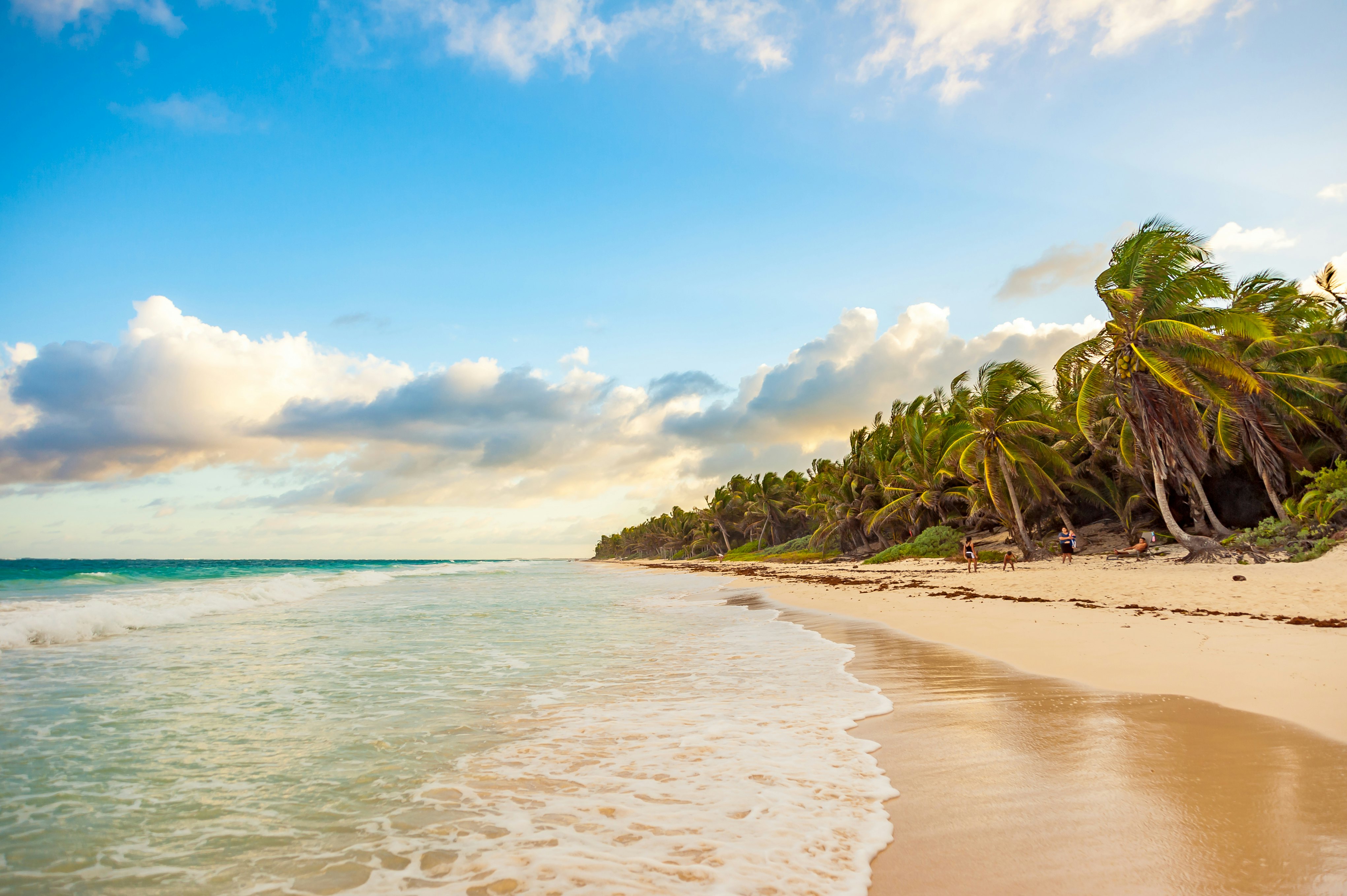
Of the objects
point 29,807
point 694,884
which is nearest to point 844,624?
point 694,884

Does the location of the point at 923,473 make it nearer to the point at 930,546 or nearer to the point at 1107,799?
the point at 930,546

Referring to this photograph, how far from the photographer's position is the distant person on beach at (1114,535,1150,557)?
23656 millimetres

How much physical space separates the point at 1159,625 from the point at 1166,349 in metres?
13.5

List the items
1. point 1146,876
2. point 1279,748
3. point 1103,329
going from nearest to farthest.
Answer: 1. point 1146,876
2. point 1279,748
3. point 1103,329

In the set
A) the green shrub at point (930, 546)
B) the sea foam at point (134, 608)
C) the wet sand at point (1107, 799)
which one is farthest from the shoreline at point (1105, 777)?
the green shrub at point (930, 546)

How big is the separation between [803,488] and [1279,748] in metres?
66.4

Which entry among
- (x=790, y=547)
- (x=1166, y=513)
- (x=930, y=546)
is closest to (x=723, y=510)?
(x=790, y=547)

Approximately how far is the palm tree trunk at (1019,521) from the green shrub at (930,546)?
7112 millimetres

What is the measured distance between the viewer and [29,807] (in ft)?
14.8

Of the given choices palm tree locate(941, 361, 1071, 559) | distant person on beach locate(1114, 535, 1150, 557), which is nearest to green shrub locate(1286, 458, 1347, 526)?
distant person on beach locate(1114, 535, 1150, 557)

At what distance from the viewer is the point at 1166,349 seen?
66.0 feet

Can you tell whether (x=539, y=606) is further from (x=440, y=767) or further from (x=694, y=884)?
(x=694, y=884)

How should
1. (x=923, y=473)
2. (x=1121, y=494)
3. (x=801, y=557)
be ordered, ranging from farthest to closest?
1. (x=801, y=557)
2. (x=923, y=473)
3. (x=1121, y=494)

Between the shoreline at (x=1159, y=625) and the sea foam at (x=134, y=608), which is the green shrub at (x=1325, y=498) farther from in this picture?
the sea foam at (x=134, y=608)
